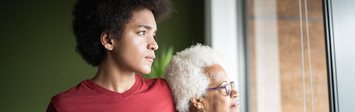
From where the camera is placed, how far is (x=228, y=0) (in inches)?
116

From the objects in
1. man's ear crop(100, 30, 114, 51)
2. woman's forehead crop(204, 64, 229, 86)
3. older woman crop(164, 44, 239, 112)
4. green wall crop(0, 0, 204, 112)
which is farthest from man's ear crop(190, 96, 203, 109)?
green wall crop(0, 0, 204, 112)

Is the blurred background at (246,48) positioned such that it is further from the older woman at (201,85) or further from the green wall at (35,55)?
the older woman at (201,85)

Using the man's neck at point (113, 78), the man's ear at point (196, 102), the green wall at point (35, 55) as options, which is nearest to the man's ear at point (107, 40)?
the man's neck at point (113, 78)

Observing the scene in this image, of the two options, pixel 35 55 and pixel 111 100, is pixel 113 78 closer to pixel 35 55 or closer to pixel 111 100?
pixel 111 100

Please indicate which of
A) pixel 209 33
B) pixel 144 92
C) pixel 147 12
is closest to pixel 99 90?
pixel 144 92

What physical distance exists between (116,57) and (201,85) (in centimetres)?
50

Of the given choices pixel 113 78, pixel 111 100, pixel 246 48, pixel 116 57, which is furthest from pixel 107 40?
pixel 246 48

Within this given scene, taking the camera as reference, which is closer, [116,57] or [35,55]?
[116,57]

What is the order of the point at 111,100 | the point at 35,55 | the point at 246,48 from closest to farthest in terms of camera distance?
the point at 111,100 < the point at 246,48 < the point at 35,55

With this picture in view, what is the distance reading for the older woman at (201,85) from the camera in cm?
131

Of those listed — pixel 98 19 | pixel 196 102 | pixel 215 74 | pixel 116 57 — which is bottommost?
pixel 196 102

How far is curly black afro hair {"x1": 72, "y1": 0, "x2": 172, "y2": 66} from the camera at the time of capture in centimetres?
126

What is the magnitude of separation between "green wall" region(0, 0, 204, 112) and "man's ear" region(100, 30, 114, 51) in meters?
2.49

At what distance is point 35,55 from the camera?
11.4 feet
